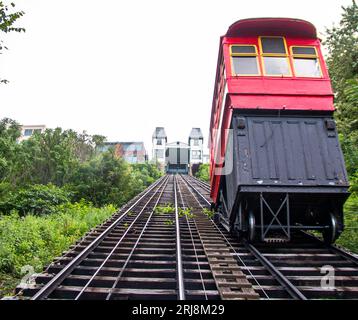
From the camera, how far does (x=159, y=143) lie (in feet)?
275

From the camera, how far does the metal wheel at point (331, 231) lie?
611cm

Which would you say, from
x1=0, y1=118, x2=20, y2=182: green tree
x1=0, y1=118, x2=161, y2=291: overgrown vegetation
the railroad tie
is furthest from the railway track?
x1=0, y1=118, x2=20, y2=182: green tree

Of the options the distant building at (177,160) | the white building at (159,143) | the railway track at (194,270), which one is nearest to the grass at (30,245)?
the railway track at (194,270)

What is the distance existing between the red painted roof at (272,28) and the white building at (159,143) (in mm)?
71706

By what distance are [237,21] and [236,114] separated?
252 cm

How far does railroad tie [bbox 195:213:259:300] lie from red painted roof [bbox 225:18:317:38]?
5.29 metres

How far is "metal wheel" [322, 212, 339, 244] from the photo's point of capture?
6.11 m

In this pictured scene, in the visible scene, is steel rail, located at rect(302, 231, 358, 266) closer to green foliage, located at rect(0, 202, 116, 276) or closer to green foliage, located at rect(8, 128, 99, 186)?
green foliage, located at rect(0, 202, 116, 276)

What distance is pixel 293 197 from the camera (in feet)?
20.3

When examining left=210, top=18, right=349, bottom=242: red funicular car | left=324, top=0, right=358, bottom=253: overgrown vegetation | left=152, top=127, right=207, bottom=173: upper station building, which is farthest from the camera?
left=152, top=127, right=207, bottom=173: upper station building

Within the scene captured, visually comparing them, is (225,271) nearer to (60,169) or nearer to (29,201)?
(29,201)

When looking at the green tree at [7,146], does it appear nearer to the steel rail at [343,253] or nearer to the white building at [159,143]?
the steel rail at [343,253]
